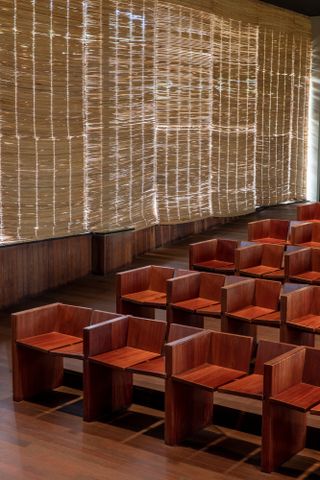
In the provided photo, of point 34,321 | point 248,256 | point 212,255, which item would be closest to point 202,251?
point 212,255

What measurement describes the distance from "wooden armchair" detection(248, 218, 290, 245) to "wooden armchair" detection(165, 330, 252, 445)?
3.03 meters

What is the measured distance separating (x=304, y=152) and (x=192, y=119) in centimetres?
264

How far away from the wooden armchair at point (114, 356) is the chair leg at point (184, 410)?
0.27m

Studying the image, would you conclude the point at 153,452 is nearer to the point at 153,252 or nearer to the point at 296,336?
the point at 296,336

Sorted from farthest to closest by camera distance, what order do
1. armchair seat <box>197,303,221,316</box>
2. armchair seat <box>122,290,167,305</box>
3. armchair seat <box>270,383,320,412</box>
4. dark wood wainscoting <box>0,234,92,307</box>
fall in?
dark wood wainscoting <box>0,234,92,307</box> → armchair seat <box>122,290,167,305</box> → armchair seat <box>197,303,221,316</box> → armchair seat <box>270,383,320,412</box>

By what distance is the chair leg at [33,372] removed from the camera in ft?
13.0

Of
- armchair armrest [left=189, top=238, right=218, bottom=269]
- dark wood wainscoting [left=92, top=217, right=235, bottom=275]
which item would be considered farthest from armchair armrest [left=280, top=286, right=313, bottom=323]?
dark wood wainscoting [left=92, top=217, right=235, bottom=275]

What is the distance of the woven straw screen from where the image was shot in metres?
5.90

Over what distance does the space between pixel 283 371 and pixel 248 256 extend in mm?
2339

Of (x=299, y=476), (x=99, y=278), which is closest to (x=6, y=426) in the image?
(x=299, y=476)

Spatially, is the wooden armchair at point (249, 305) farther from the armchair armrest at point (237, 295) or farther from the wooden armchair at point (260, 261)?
the wooden armchair at point (260, 261)

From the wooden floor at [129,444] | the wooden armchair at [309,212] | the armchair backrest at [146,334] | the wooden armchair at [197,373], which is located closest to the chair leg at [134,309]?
the wooden floor at [129,444]

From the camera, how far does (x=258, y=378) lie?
11.5 ft

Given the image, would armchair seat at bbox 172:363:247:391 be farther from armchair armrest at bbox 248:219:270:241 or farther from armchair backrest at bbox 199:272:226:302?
armchair armrest at bbox 248:219:270:241
